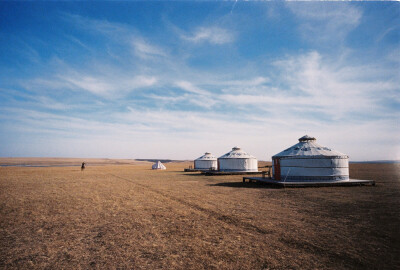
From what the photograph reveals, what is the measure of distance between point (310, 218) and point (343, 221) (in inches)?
38.7

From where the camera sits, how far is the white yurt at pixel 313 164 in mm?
17875

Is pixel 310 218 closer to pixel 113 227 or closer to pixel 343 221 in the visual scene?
pixel 343 221

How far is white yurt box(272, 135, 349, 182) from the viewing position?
704 inches

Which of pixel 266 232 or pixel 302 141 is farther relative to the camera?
pixel 302 141

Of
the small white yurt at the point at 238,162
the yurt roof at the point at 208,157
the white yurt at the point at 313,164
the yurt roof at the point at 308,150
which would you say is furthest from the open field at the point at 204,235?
the yurt roof at the point at 208,157

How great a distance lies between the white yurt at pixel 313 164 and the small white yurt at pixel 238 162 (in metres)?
12.1

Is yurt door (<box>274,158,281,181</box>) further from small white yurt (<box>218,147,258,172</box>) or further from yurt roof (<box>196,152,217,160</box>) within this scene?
yurt roof (<box>196,152,217,160</box>)

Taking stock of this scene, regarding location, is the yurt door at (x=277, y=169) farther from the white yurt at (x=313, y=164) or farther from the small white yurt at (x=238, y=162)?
the small white yurt at (x=238, y=162)

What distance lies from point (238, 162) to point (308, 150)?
13.4 meters

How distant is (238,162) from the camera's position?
31.7m

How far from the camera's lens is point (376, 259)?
4.89 metres

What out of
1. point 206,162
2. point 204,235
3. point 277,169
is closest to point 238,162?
point 206,162

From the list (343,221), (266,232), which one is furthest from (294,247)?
(343,221)

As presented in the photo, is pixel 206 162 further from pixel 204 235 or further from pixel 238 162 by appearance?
pixel 204 235
